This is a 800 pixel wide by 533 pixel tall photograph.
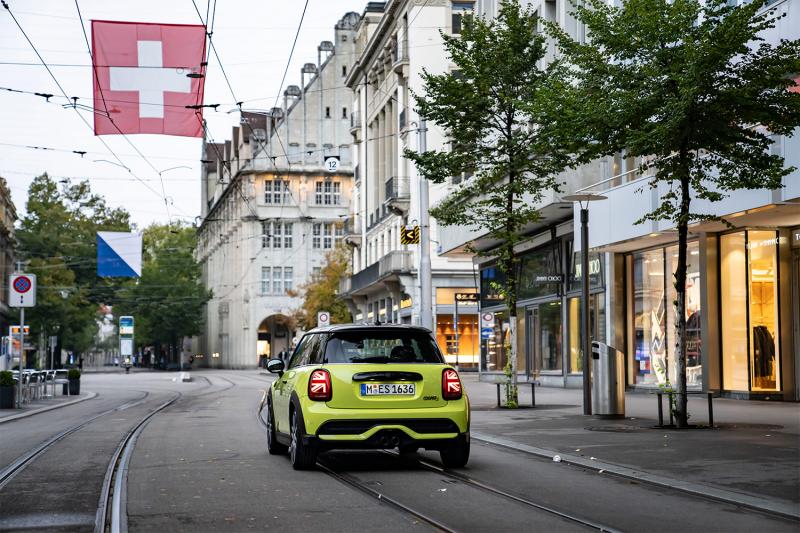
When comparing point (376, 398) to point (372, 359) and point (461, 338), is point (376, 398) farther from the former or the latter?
point (461, 338)

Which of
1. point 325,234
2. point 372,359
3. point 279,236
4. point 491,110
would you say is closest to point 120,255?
point 491,110

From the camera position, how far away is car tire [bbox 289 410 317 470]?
40.0 ft

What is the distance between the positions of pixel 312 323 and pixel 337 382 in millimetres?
59248

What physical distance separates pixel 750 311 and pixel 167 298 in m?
83.4

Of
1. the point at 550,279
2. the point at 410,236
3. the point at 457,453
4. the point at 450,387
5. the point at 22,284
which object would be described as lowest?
the point at 457,453

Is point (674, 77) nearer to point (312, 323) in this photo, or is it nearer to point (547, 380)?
point (547, 380)

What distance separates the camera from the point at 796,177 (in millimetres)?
21406

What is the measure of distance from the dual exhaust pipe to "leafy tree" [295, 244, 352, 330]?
58.6 meters

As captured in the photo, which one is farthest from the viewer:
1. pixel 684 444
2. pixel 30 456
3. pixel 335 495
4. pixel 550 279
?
pixel 550 279

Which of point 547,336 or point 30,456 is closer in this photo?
point 30,456

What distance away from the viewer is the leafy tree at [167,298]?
10475cm

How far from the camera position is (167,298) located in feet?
344

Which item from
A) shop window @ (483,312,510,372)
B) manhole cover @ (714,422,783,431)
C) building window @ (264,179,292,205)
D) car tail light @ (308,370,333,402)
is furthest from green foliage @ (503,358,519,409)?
building window @ (264,179,292,205)

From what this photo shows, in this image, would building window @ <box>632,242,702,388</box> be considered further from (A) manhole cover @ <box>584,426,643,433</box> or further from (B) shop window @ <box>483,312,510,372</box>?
(B) shop window @ <box>483,312,510,372</box>
